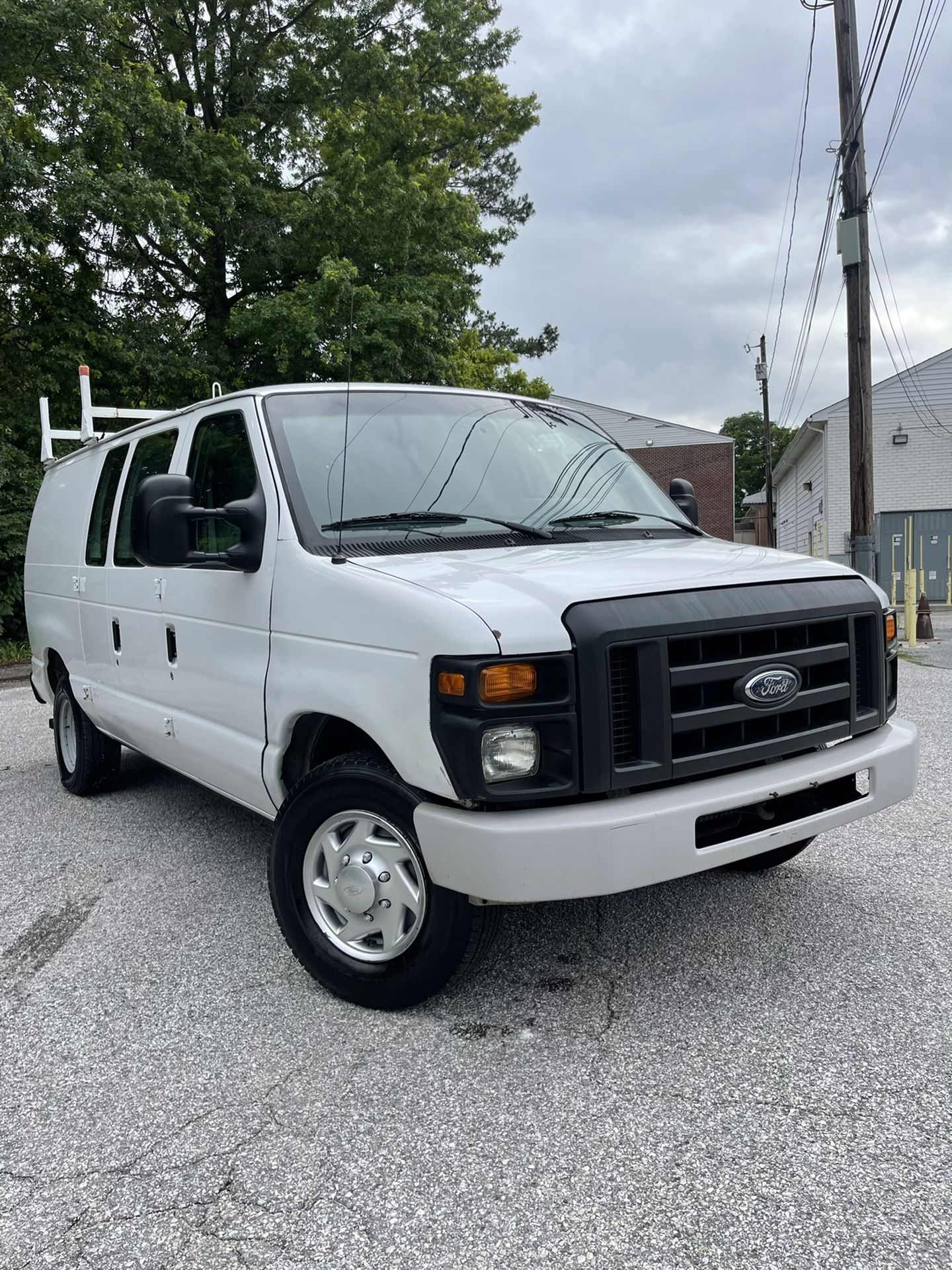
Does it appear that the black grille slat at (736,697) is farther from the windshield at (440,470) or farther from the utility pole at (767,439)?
the utility pole at (767,439)

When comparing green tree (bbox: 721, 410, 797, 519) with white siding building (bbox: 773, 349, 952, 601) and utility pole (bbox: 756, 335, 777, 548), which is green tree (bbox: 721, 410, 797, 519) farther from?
white siding building (bbox: 773, 349, 952, 601)

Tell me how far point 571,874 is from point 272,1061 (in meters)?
1.07

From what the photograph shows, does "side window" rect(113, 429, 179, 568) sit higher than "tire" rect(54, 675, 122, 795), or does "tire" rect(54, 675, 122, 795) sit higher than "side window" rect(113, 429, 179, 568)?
"side window" rect(113, 429, 179, 568)

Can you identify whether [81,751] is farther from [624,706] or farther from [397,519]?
[624,706]

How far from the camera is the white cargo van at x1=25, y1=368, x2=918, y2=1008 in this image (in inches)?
101

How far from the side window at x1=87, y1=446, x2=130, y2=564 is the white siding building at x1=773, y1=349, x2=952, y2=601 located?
21260 mm

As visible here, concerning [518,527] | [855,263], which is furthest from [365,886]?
[855,263]

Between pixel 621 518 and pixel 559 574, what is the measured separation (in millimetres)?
1107

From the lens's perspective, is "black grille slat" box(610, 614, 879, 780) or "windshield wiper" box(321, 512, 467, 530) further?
"windshield wiper" box(321, 512, 467, 530)

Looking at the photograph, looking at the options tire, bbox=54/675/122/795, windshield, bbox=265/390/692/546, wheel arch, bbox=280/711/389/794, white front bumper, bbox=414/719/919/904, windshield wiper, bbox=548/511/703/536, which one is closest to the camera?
white front bumper, bbox=414/719/919/904

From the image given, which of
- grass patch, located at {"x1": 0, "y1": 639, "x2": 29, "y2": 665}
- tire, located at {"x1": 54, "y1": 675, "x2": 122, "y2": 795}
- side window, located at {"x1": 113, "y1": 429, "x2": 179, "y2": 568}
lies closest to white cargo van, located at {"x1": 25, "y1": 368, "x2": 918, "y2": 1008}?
side window, located at {"x1": 113, "y1": 429, "x2": 179, "y2": 568}

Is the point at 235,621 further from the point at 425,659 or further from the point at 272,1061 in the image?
the point at 272,1061

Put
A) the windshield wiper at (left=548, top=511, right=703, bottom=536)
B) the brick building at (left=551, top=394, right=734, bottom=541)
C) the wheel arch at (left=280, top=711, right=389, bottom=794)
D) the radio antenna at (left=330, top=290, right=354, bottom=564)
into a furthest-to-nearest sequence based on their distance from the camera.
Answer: the brick building at (left=551, top=394, right=734, bottom=541) → the windshield wiper at (left=548, top=511, right=703, bottom=536) → the wheel arch at (left=280, top=711, right=389, bottom=794) → the radio antenna at (left=330, top=290, right=354, bottom=564)

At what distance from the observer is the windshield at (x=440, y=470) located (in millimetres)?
3439
